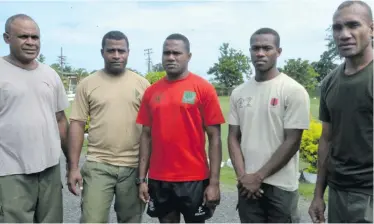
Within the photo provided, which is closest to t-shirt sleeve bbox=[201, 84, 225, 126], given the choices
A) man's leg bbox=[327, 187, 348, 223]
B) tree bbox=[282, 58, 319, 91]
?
man's leg bbox=[327, 187, 348, 223]

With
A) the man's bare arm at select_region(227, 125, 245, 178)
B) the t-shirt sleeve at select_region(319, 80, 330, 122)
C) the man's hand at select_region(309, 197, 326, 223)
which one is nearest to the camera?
the t-shirt sleeve at select_region(319, 80, 330, 122)

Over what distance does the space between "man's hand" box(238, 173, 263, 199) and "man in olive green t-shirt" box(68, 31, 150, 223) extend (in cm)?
103

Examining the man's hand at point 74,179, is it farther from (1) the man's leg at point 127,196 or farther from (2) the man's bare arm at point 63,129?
(1) the man's leg at point 127,196

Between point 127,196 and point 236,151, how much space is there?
1.10 m

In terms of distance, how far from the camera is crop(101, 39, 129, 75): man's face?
3844mm

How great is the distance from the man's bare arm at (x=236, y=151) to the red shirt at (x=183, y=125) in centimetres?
16

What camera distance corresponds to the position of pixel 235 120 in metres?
3.54

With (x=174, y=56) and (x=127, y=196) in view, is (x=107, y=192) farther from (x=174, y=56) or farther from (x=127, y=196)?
(x=174, y=56)

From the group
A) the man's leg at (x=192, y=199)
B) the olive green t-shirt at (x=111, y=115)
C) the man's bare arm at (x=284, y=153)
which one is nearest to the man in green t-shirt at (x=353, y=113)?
the man's bare arm at (x=284, y=153)

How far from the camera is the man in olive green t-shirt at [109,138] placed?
12.6 feet

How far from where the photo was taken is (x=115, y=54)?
3852 millimetres

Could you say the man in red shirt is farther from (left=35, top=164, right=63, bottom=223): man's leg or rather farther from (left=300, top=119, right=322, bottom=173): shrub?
(left=300, top=119, right=322, bottom=173): shrub

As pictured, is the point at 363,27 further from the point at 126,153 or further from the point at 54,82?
the point at 54,82

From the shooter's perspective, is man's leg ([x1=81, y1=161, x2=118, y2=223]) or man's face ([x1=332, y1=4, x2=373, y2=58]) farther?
man's leg ([x1=81, y1=161, x2=118, y2=223])
